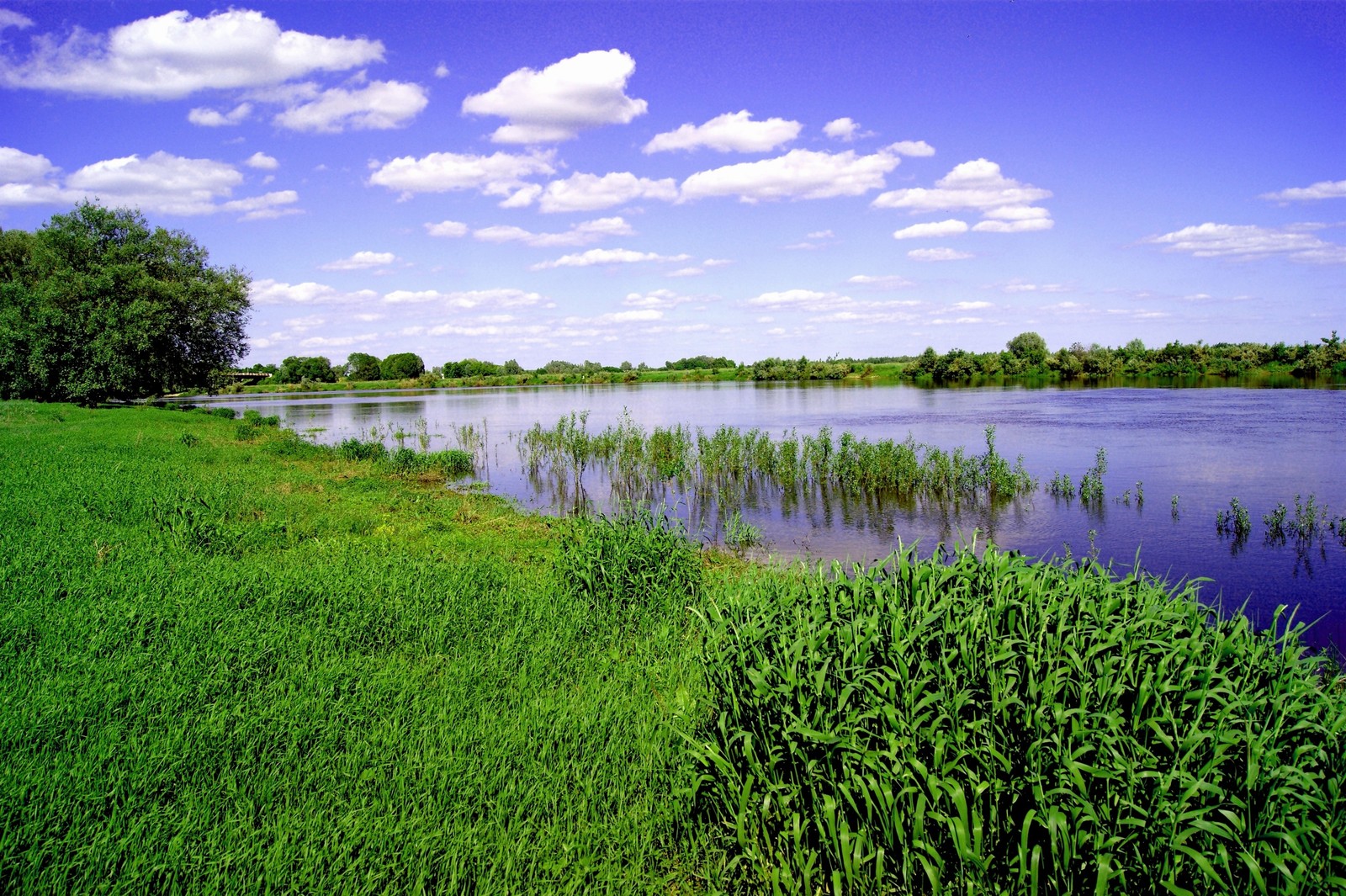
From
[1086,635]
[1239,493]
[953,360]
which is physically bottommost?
[1239,493]

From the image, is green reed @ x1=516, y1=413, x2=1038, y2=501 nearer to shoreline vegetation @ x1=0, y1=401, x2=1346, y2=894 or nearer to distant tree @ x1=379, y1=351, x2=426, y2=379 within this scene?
shoreline vegetation @ x1=0, y1=401, x2=1346, y2=894

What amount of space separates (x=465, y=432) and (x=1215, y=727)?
28530 mm

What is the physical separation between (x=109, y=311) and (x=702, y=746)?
42741mm

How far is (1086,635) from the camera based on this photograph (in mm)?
4008

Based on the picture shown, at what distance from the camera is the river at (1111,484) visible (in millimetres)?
12164

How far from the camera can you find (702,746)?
14.2ft

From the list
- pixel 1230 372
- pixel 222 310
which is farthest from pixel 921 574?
pixel 1230 372

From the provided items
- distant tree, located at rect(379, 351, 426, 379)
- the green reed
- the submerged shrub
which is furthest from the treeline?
distant tree, located at rect(379, 351, 426, 379)

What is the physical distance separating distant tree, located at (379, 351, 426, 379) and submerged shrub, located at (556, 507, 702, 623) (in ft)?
358

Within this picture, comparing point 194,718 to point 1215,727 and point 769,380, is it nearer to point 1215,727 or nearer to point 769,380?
point 1215,727

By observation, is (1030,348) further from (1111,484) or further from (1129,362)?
(1111,484)

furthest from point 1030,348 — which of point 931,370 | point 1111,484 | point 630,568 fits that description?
point 630,568

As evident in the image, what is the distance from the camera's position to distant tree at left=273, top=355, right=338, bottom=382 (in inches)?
4016

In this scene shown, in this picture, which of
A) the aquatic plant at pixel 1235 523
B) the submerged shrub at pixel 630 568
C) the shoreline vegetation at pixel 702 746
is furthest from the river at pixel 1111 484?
the submerged shrub at pixel 630 568
